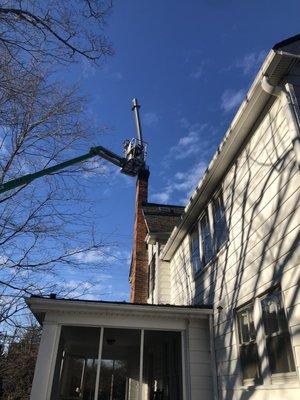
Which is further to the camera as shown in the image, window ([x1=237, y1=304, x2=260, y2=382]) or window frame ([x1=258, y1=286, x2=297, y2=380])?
window ([x1=237, y1=304, x2=260, y2=382])

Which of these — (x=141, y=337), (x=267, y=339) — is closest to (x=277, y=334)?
(x=267, y=339)

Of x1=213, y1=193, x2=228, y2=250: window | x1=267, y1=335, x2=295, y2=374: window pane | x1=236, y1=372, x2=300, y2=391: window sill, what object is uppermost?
x1=213, y1=193, x2=228, y2=250: window

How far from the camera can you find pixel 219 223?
29.7ft

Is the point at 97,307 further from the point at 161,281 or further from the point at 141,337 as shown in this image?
the point at 161,281

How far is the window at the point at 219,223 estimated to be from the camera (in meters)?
8.61

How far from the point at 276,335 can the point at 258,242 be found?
5.15 feet

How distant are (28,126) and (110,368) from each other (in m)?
12.1

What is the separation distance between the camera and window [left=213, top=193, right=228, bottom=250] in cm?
Result: 861

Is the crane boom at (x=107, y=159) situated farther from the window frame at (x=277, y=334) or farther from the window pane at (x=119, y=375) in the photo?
the window pane at (x=119, y=375)

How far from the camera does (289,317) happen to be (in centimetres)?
534

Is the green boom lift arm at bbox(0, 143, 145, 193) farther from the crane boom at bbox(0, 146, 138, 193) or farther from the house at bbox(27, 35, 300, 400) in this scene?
the house at bbox(27, 35, 300, 400)

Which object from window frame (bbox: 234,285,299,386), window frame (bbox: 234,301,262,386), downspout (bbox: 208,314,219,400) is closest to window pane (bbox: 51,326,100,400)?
downspout (bbox: 208,314,219,400)

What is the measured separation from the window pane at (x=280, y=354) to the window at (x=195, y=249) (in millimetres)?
4505

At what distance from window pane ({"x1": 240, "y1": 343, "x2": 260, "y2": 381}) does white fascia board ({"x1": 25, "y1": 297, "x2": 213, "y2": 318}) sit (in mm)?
1860
